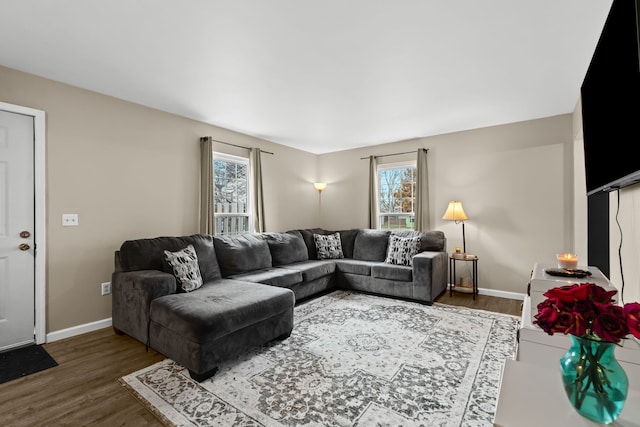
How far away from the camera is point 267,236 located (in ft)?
14.7

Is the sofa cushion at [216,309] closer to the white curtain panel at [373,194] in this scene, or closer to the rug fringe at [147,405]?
the rug fringe at [147,405]

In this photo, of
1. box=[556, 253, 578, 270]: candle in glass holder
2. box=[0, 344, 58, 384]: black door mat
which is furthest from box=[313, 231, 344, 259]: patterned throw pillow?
box=[0, 344, 58, 384]: black door mat

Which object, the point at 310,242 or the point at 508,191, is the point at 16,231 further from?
the point at 508,191

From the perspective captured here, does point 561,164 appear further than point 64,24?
Yes

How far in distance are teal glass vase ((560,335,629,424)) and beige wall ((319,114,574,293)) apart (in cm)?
381

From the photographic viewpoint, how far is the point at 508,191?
13.8 ft

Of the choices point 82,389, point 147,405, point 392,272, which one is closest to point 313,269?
point 392,272

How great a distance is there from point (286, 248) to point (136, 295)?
2.17m

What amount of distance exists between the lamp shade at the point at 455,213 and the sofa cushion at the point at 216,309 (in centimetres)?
269

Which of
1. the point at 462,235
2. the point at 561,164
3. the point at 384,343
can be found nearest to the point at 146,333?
the point at 384,343

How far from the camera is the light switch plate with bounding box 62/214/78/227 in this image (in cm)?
291

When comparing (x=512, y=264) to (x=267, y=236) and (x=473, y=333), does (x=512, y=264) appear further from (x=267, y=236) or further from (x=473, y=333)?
(x=267, y=236)

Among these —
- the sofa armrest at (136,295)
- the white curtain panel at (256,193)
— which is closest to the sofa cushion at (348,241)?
the white curtain panel at (256,193)

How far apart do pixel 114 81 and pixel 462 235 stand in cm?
472
